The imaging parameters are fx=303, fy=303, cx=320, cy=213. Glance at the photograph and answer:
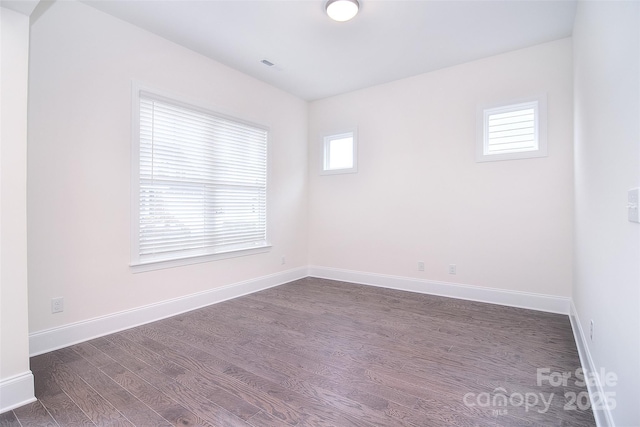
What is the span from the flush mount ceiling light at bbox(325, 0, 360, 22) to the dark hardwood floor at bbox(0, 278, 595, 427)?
2.85 meters

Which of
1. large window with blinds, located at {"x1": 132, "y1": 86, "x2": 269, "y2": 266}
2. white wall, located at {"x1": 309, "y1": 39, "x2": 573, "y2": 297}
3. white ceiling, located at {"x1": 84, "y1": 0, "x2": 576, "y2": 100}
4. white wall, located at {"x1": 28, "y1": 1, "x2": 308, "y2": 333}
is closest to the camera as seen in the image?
white wall, located at {"x1": 28, "y1": 1, "x2": 308, "y2": 333}

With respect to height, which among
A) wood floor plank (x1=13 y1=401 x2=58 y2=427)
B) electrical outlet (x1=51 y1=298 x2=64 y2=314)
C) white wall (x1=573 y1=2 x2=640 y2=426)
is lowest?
wood floor plank (x1=13 y1=401 x2=58 y2=427)

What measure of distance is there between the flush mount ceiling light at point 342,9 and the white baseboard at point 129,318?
3.21 meters

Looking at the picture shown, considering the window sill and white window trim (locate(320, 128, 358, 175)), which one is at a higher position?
white window trim (locate(320, 128, 358, 175))

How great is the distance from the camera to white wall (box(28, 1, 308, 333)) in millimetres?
2404

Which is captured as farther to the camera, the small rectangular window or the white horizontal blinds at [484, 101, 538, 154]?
the small rectangular window

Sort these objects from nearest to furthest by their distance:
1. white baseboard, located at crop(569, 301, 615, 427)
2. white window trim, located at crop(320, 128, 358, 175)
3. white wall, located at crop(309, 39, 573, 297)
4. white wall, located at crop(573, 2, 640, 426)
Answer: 1. white wall, located at crop(573, 2, 640, 426)
2. white baseboard, located at crop(569, 301, 615, 427)
3. white wall, located at crop(309, 39, 573, 297)
4. white window trim, located at crop(320, 128, 358, 175)

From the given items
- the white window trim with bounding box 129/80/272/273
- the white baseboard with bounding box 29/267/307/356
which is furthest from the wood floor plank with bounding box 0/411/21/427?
the white window trim with bounding box 129/80/272/273

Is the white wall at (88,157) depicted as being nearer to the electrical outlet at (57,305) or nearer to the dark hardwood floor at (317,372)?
the electrical outlet at (57,305)

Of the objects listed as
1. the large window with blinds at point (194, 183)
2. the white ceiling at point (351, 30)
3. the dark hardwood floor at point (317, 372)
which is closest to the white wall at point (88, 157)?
the large window with blinds at point (194, 183)

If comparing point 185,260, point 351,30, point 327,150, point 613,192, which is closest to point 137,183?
point 185,260

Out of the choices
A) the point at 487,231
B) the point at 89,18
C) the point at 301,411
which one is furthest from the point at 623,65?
the point at 89,18

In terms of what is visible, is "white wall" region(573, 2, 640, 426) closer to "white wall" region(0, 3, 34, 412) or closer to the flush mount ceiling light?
the flush mount ceiling light

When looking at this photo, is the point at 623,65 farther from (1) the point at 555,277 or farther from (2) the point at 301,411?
(1) the point at 555,277
